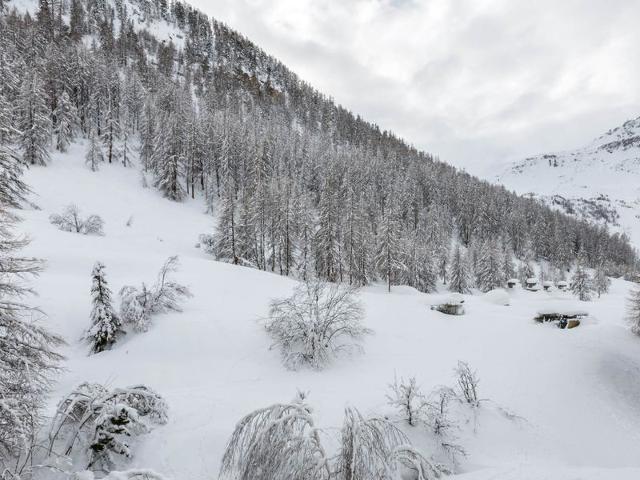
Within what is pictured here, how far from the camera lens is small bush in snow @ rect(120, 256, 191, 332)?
17.0 m

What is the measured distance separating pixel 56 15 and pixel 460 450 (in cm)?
16877

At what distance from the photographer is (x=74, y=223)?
35.7m

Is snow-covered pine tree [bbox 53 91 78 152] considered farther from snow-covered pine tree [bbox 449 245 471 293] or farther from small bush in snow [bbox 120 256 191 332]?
snow-covered pine tree [bbox 449 245 471 293]

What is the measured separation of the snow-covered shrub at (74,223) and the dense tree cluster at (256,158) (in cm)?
1108

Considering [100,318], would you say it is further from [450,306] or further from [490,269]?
[490,269]

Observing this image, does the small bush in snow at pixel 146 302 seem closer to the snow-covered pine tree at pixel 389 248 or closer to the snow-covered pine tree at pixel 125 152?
the snow-covered pine tree at pixel 389 248

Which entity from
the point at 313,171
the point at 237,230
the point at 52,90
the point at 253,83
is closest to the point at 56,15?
the point at 253,83

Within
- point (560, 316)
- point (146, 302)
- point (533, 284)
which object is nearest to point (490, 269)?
point (533, 284)

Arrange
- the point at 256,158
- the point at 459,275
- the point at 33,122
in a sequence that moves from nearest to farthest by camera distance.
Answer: the point at 33,122 < the point at 459,275 < the point at 256,158

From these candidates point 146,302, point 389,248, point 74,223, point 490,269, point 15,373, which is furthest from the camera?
point 490,269

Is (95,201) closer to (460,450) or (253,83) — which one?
(460,450)

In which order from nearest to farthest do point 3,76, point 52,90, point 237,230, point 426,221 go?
point 237,230, point 3,76, point 52,90, point 426,221

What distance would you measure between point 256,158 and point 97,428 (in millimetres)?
59809

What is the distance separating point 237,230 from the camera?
135 ft
